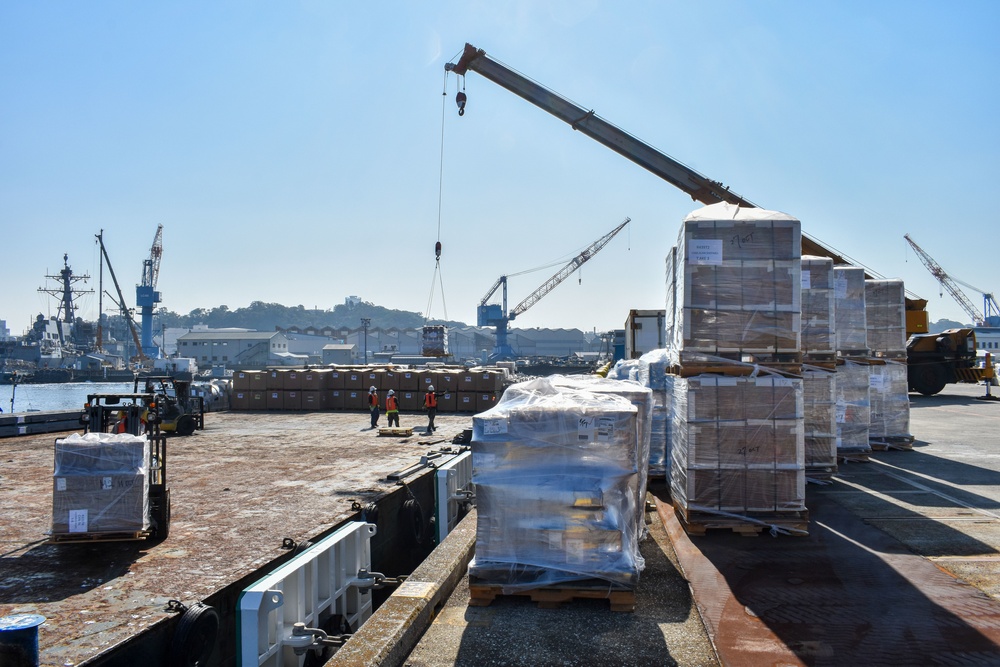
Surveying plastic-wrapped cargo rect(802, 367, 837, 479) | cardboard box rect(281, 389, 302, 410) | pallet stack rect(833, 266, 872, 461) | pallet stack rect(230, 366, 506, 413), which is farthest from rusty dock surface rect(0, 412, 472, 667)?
cardboard box rect(281, 389, 302, 410)

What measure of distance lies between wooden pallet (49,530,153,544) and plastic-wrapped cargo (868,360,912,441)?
40.3 feet

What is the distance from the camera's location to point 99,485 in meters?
6.84

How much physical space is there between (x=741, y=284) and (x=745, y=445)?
169 cm

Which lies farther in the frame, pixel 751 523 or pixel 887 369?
pixel 887 369

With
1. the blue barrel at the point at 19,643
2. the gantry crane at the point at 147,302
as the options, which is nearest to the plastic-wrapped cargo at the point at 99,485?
the blue barrel at the point at 19,643

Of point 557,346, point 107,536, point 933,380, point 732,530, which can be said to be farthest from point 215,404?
point 557,346

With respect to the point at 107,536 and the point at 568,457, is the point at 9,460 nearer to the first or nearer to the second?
the point at 107,536

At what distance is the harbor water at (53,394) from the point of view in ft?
193

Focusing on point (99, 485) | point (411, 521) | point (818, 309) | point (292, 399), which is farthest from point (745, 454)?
point (292, 399)

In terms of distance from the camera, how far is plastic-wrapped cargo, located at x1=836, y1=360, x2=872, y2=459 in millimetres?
11273

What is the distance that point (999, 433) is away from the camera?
14562mm

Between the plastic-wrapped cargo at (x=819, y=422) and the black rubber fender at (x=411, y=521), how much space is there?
5.90 metres

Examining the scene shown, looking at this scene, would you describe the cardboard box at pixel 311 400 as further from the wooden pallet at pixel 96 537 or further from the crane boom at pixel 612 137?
the wooden pallet at pixel 96 537

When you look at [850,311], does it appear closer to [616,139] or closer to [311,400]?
[616,139]
